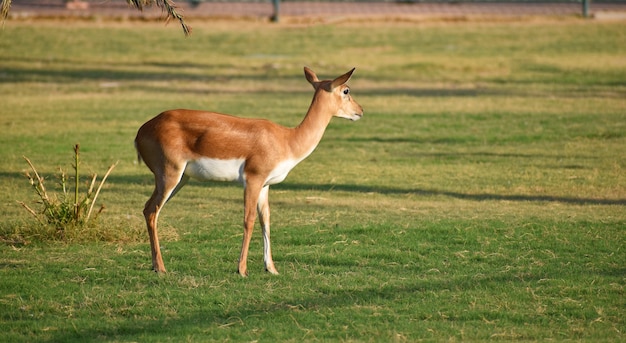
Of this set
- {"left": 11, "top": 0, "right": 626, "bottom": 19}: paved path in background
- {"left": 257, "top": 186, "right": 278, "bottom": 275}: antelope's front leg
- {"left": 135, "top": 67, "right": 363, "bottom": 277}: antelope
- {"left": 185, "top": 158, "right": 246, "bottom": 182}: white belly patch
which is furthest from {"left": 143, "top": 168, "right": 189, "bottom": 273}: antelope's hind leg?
{"left": 11, "top": 0, "right": 626, "bottom": 19}: paved path in background

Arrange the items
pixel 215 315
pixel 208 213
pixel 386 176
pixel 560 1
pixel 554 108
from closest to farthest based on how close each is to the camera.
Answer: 1. pixel 215 315
2. pixel 208 213
3. pixel 386 176
4. pixel 554 108
5. pixel 560 1

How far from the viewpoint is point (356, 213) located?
488 inches

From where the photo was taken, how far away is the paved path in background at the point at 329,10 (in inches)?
1446

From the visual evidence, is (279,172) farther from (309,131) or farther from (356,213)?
(356,213)

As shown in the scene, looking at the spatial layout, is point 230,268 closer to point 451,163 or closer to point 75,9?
point 451,163

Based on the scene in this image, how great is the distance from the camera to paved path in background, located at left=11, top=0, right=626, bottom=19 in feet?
120

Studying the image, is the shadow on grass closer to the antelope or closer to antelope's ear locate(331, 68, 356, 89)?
antelope's ear locate(331, 68, 356, 89)

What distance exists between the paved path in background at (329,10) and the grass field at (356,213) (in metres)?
7.80

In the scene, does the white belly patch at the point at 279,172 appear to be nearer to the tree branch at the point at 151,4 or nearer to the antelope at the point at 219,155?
the antelope at the point at 219,155

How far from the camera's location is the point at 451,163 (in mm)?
15906

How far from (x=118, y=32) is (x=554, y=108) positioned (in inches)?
646

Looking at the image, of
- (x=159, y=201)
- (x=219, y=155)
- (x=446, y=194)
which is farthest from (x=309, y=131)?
(x=446, y=194)

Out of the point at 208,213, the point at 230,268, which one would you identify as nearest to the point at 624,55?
the point at 208,213

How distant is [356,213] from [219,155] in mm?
3329
